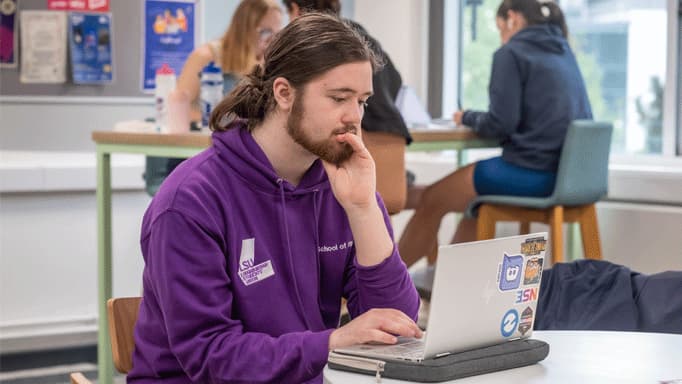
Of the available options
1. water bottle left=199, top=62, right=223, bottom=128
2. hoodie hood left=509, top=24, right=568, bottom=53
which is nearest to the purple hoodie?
water bottle left=199, top=62, right=223, bottom=128

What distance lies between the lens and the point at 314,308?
5.51ft

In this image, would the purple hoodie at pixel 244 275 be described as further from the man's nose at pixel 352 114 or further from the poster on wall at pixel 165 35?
the poster on wall at pixel 165 35

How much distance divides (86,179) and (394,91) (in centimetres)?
128

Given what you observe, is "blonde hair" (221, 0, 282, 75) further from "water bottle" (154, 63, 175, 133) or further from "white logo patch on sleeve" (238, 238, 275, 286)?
"white logo patch on sleeve" (238, 238, 275, 286)

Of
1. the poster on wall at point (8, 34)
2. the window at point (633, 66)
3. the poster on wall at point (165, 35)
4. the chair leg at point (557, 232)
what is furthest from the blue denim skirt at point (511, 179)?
the poster on wall at point (8, 34)

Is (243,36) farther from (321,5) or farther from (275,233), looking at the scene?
(275,233)

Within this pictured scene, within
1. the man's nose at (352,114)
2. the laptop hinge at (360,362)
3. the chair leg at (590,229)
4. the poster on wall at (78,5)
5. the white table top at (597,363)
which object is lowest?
the chair leg at (590,229)

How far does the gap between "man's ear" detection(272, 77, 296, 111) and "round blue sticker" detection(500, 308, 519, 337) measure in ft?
1.76

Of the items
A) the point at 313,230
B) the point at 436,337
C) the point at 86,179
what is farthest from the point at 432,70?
the point at 436,337

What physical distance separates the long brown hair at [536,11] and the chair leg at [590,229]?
0.69 metres

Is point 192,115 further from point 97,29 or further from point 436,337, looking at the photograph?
point 436,337

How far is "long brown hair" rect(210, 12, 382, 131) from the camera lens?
166 cm

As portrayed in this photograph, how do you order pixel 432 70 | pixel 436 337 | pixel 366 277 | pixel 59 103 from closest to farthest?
pixel 436 337 < pixel 366 277 < pixel 59 103 < pixel 432 70

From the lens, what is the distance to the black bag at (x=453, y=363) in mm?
1245
